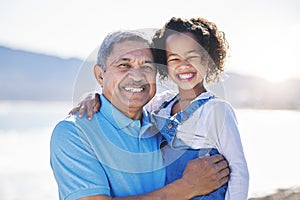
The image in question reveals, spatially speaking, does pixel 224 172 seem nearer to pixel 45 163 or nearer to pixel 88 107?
pixel 88 107

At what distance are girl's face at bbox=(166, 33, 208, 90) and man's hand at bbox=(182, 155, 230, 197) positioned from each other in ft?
1.32

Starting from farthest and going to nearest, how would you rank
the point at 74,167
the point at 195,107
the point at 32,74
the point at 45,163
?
1. the point at 32,74
2. the point at 45,163
3. the point at 195,107
4. the point at 74,167

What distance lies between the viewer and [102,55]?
1819 millimetres

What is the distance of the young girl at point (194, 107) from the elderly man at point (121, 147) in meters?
0.05

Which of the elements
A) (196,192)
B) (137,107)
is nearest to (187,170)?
(196,192)

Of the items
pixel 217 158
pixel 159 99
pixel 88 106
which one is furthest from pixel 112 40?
pixel 217 158

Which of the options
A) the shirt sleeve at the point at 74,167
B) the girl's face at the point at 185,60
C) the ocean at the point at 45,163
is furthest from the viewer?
the ocean at the point at 45,163

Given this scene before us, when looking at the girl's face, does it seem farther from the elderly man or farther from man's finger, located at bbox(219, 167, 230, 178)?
man's finger, located at bbox(219, 167, 230, 178)

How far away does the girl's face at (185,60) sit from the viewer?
6.59 feet

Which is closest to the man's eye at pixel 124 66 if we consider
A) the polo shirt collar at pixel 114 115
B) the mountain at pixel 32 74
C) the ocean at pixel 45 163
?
the polo shirt collar at pixel 114 115

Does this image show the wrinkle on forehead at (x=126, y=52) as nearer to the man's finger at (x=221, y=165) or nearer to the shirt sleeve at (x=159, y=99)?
the shirt sleeve at (x=159, y=99)

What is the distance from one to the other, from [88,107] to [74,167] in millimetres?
289

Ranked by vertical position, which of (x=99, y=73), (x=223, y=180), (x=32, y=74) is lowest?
(x=32, y=74)

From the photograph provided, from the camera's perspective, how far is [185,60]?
201 cm
